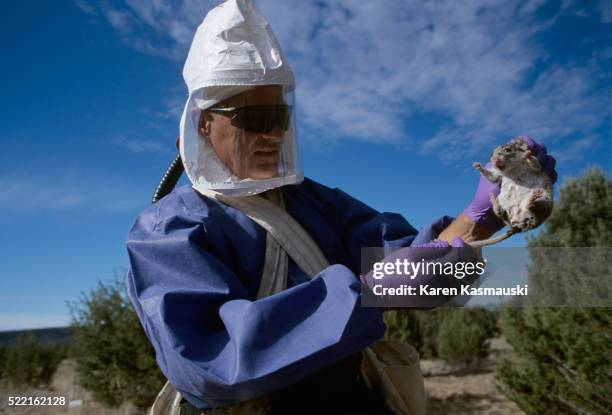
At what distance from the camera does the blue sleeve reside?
1.26m

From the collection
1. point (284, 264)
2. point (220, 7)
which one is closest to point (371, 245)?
point (284, 264)

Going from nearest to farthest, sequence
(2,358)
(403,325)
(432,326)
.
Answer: (403,325) → (2,358) → (432,326)

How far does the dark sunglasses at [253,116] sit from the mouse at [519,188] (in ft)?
2.90

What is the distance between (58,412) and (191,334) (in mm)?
10632

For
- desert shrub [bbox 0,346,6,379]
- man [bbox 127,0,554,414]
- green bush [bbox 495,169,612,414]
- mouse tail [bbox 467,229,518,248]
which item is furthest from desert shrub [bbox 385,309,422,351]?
desert shrub [bbox 0,346,6,379]

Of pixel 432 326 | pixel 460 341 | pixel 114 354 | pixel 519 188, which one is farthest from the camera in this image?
pixel 432 326

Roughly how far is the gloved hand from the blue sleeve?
409 mm

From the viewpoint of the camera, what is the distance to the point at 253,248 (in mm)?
1690

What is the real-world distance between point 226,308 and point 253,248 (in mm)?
347

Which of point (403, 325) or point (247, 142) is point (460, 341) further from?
point (247, 142)

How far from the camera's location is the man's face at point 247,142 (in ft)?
6.06

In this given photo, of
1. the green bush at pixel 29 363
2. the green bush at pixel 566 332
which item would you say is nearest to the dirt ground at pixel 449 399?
the green bush at pixel 566 332

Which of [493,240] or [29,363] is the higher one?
[493,240]

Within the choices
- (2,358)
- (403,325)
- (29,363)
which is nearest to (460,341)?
(403,325)
